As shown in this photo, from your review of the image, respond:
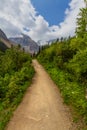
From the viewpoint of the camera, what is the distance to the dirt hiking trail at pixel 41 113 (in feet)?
53.4

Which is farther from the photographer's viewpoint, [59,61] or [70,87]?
[59,61]

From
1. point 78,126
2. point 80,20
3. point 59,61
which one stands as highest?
point 80,20

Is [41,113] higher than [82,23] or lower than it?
lower

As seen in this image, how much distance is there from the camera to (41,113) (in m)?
18.9

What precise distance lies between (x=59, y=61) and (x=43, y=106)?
91.7 feet

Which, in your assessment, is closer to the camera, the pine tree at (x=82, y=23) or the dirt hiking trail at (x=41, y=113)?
the dirt hiking trail at (x=41, y=113)

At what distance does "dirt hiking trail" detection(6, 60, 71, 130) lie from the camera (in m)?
16.3

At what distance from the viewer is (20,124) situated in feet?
54.1

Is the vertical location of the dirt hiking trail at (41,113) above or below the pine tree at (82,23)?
below

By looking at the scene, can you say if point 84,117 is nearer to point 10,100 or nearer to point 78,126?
point 78,126

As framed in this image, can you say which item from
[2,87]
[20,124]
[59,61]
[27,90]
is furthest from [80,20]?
[59,61]

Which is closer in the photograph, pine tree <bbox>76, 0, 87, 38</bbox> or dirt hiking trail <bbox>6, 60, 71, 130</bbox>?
dirt hiking trail <bbox>6, 60, 71, 130</bbox>

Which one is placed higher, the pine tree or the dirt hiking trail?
the pine tree

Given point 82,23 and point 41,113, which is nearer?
point 41,113
